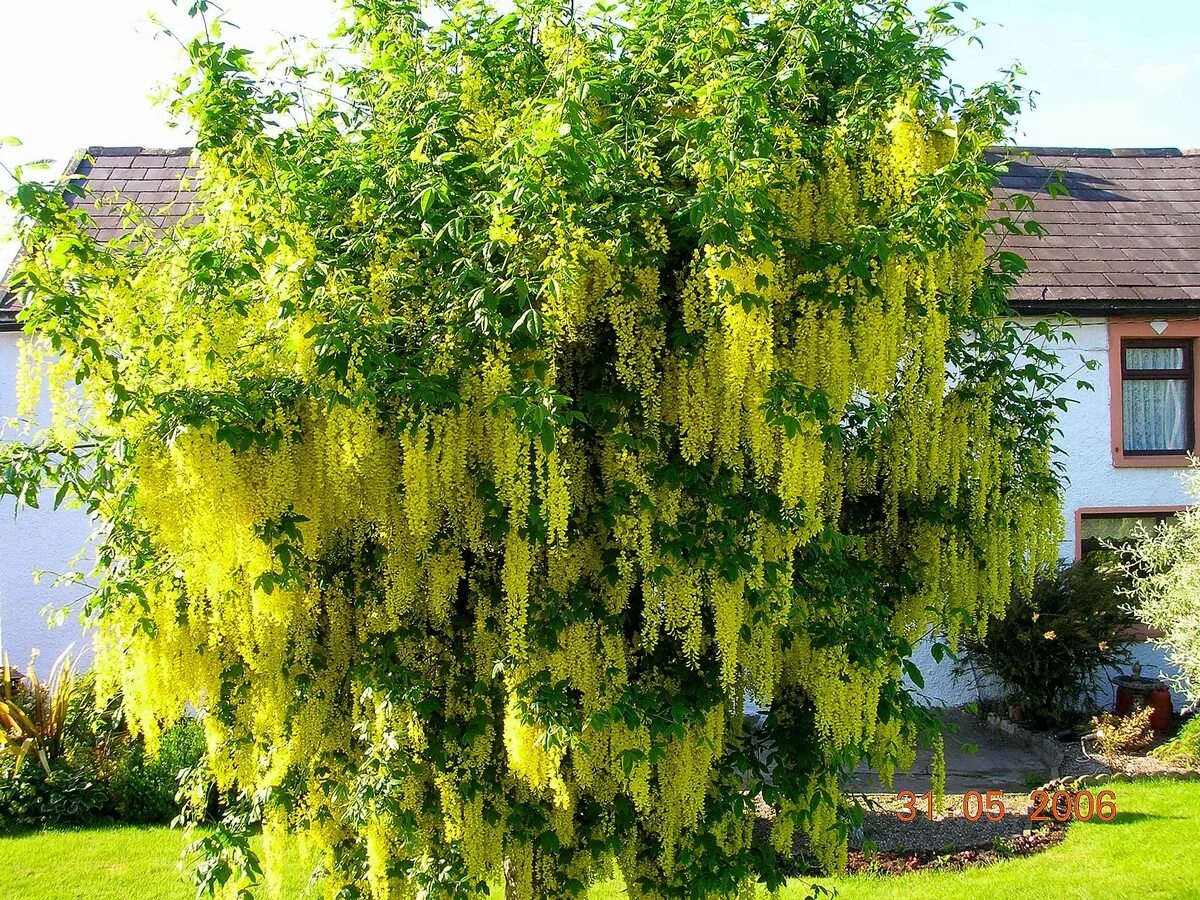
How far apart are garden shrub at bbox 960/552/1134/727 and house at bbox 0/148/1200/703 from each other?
0.74 meters

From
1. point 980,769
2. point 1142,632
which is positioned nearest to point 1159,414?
point 1142,632

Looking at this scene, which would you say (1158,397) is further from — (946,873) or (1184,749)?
(946,873)

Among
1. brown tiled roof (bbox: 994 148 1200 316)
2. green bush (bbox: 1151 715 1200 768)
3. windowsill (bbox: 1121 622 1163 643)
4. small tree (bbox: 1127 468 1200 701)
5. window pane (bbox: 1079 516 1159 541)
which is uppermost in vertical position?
brown tiled roof (bbox: 994 148 1200 316)

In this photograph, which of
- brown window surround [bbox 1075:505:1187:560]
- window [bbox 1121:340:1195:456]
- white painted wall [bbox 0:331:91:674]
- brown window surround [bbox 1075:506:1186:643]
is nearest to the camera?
white painted wall [bbox 0:331:91:674]

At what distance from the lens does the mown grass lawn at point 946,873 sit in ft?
20.7

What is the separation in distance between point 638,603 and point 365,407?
144cm

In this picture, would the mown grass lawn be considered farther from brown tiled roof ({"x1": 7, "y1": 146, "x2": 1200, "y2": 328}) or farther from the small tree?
brown tiled roof ({"x1": 7, "y1": 146, "x2": 1200, "y2": 328})

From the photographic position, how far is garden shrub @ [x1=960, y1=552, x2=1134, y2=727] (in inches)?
386

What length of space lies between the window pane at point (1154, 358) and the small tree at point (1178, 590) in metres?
1.98

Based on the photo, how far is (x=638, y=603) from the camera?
423 cm

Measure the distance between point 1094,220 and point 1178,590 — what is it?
5239 millimetres

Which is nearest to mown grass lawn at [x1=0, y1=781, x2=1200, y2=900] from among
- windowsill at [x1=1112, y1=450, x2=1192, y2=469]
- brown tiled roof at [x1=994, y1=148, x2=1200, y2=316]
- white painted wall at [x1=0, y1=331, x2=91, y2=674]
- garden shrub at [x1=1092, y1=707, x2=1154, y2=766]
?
garden shrub at [x1=1092, y1=707, x2=1154, y2=766]

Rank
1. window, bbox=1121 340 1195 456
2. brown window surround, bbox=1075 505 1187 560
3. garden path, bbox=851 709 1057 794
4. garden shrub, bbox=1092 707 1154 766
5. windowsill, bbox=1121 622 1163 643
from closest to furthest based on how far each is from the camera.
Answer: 1. garden path, bbox=851 709 1057 794
2. garden shrub, bbox=1092 707 1154 766
3. windowsill, bbox=1121 622 1163 643
4. brown window surround, bbox=1075 505 1187 560
5. window, bbox=1121 340 1195 456

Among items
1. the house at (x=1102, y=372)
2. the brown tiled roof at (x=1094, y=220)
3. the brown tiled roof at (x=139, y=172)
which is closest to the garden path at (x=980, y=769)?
the house at (x=1102, y=372)
